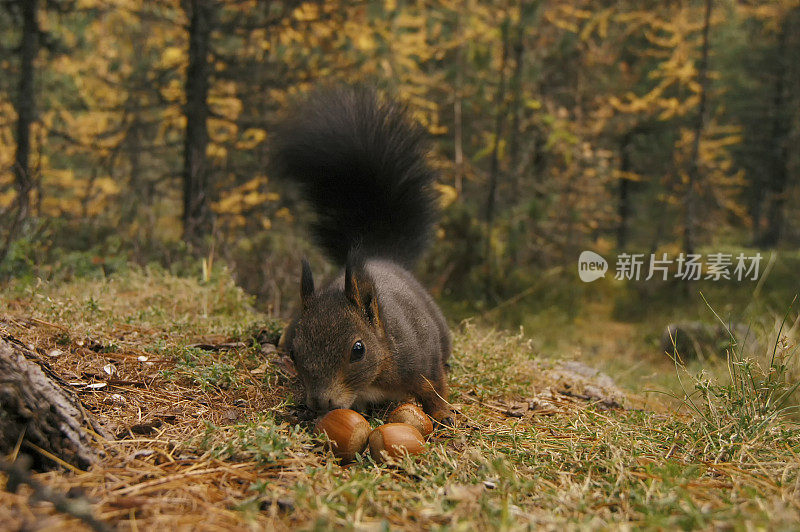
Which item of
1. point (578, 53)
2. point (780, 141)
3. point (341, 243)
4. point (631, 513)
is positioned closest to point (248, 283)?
point (341, 243)

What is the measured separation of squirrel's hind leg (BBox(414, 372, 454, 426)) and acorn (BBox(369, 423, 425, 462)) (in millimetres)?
487

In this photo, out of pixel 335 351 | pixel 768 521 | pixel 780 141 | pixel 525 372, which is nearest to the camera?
pixel 768 521

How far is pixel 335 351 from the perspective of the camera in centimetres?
220

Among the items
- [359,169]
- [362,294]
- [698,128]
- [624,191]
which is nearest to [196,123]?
[359,169]

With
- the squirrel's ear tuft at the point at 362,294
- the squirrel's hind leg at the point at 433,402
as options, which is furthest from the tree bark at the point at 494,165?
the squirrel's ear tuft at the point at 362,294

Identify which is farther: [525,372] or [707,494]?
[525,372]

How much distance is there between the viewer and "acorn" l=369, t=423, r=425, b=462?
1.95 meters

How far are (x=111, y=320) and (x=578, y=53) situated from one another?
26.1 ft

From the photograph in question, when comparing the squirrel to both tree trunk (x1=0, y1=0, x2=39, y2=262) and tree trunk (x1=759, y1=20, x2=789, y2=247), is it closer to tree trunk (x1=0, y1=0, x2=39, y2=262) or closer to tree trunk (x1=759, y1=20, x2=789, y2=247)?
tree trunk (x1=0, y1=0, x2=39, y2=262)

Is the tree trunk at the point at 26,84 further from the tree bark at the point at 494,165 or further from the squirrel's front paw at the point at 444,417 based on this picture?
the squirrel's front paw at the point at 444,417

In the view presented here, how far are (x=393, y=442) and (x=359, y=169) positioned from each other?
174 centimetres

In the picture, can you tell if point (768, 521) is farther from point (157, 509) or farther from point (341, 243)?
point (341, 243)

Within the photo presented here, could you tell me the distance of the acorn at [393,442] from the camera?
1952 millimetres

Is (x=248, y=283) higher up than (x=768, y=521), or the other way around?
(x=768, y=521)
